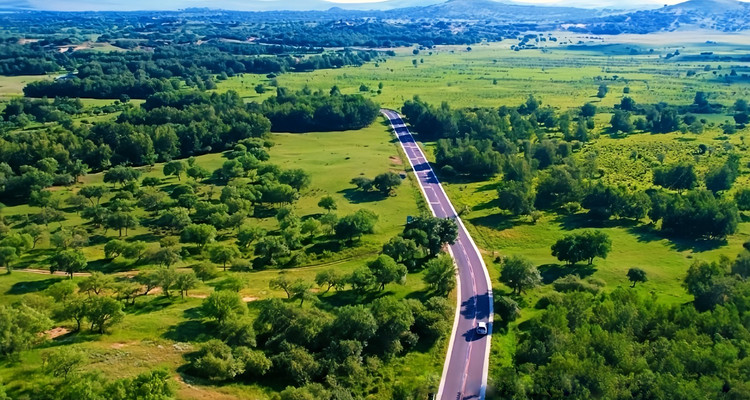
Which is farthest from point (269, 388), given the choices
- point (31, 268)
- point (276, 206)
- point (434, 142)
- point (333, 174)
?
point (434, 142)

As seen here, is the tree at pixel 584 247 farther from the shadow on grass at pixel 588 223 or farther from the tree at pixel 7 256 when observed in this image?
the tree at pixel 7 256

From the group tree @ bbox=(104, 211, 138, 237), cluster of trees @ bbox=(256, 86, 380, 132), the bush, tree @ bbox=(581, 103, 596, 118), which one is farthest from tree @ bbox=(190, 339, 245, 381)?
tree @ bbox=(581, 103, 596, 118)

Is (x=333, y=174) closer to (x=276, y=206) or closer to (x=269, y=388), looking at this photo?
(x=276, y=206)

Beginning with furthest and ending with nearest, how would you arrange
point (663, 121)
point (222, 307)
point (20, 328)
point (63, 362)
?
point (663, 121) → point (222, 307) → point (20, 328) → point (63, 362)

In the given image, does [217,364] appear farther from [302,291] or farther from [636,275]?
[636,275]

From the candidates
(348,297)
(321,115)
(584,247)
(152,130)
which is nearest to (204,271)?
(348,297)

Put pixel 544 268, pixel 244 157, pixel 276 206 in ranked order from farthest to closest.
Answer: pixel 244 157 < pixel 276 206 < pixel 544 268
